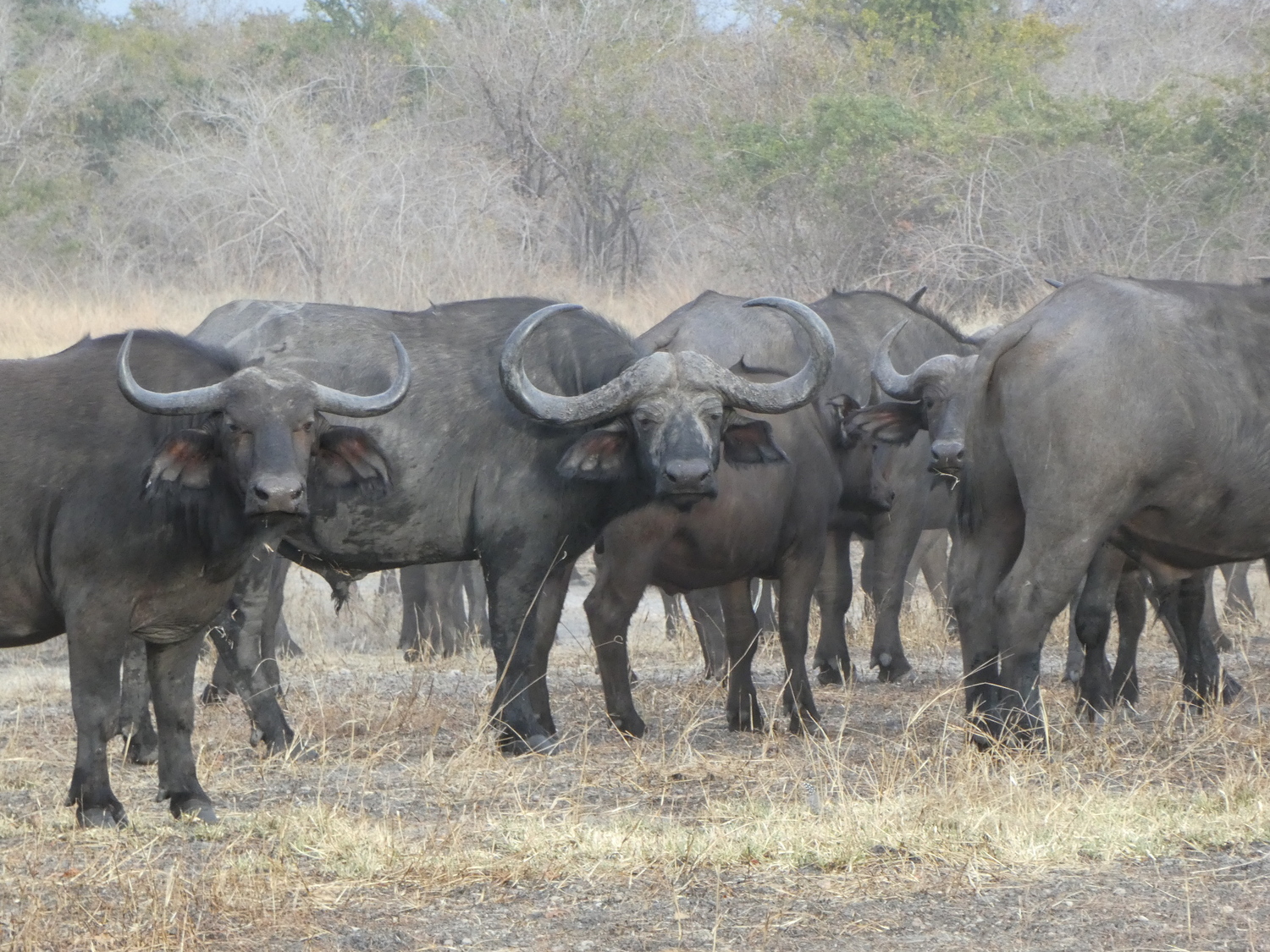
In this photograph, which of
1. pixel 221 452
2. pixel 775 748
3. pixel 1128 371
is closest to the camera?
pixel 221 452

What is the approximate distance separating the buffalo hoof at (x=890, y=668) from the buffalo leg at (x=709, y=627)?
86 centimetres

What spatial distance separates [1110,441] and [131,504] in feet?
11.2

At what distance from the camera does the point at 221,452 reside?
6.07 m

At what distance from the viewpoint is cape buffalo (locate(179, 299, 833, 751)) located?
7613 mm

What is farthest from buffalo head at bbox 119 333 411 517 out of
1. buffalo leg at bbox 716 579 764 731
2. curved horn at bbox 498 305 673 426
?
buffalo leg at bbox 716 579 764 731

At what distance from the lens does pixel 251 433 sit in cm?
Answer: 600

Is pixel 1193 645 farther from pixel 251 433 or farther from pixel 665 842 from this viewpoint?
pixel 251 433

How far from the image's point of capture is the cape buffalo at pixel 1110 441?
21.9ft

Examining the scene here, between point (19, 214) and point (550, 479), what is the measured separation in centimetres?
2226

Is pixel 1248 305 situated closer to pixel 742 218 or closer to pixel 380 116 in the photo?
pixel 742 218

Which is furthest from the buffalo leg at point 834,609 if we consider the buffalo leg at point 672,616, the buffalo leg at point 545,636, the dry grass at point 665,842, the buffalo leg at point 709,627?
the buffalo leg at point 672,616

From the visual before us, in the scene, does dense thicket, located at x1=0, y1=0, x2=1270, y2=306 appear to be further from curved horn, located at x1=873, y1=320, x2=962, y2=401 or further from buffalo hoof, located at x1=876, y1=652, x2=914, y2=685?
curved horn, located at x1=873, y1=320, x2=962, y2=401

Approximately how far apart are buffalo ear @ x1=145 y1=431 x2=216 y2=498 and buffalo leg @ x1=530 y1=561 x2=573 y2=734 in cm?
232

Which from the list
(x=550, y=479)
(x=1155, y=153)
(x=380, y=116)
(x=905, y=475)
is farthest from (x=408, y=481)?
(x=380, y=116)
